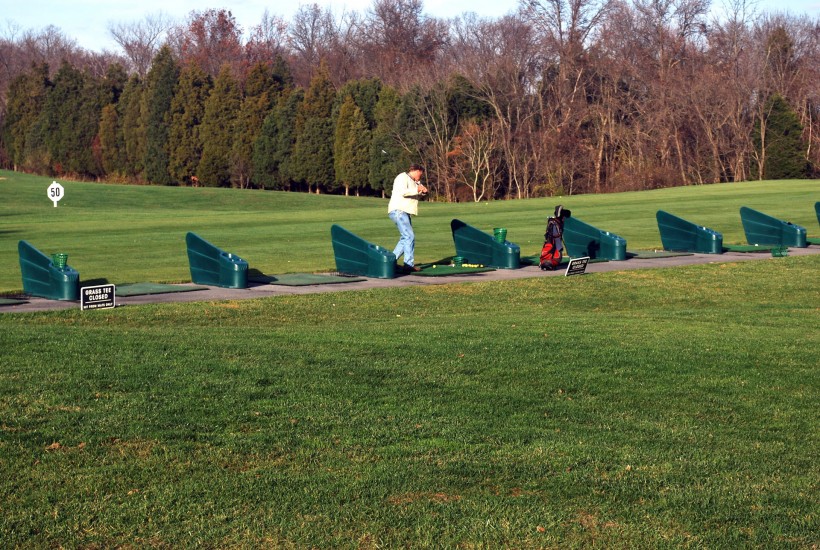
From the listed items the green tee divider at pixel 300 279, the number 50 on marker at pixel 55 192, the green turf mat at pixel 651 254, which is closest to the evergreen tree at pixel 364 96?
the number 50 on marker at pixel 55 192

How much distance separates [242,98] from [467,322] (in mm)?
59612

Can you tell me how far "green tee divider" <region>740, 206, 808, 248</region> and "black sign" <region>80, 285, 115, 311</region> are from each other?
52.0 feet

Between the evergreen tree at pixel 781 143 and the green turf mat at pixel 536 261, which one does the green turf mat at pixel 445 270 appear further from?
the evergreen tree at pixel 781 143

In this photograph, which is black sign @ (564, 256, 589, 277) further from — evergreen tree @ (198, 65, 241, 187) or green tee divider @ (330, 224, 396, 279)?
evergreen tree @ (198, 65, 241, 187)

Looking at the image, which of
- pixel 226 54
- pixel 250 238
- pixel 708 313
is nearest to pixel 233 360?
pixel 708 313

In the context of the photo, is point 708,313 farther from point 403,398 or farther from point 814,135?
point 814,135

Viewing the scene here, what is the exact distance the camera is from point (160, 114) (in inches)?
2788

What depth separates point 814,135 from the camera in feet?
203

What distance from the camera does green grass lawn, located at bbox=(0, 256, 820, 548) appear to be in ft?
18.2

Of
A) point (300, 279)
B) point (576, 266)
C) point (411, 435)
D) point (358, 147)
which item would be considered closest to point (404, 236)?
point (300, 279)

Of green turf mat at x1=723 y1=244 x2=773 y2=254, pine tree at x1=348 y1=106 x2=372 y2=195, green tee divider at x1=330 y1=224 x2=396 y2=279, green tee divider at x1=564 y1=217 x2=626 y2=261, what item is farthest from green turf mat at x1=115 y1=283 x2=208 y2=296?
pine tree at x1=348 y1=106 x2=372 y2=195

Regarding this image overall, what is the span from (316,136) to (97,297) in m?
51.9

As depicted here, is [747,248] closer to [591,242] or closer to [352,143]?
[591,242]

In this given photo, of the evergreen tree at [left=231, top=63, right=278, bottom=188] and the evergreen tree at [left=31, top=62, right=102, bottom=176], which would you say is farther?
the evergreen tree at [left=31, top=62, right=102, bottom=176]
